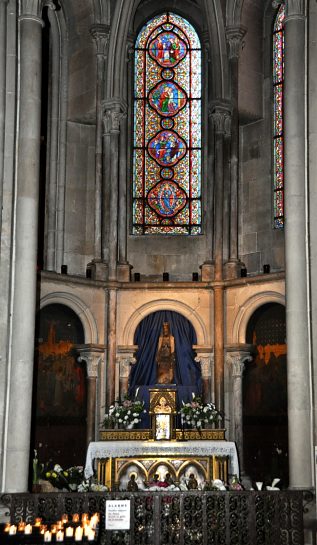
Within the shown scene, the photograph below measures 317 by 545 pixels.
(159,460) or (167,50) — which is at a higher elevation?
(167,50)

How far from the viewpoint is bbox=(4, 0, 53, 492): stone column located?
17672 mm

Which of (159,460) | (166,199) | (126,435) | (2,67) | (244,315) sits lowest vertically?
(159,460)

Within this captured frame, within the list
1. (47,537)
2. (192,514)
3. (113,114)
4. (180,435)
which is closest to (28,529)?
(47,537)

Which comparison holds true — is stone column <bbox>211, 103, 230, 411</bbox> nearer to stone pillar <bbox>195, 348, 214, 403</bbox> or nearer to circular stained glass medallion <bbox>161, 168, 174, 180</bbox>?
stone pillar <bbox>195, 348, 214, 403</bbox>

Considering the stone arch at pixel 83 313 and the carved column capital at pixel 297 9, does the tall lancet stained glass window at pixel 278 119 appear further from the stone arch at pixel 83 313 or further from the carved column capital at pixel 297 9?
the stone arch at pixel 83 313

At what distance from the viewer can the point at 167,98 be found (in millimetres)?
26062

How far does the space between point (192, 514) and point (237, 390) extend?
8.19 metres

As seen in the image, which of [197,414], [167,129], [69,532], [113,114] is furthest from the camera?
[167,129]

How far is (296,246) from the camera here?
18.5m

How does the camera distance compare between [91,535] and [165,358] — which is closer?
[91,535]

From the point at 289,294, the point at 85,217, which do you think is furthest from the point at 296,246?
the point at 85,217

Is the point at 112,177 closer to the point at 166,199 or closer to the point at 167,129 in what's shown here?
the point at 166,199

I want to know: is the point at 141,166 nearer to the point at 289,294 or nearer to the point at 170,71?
the point at 170,71

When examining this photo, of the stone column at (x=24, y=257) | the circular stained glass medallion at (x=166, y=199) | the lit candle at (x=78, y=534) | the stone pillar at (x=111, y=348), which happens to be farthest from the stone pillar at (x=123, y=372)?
the lit candle at (x=78, y=534)
